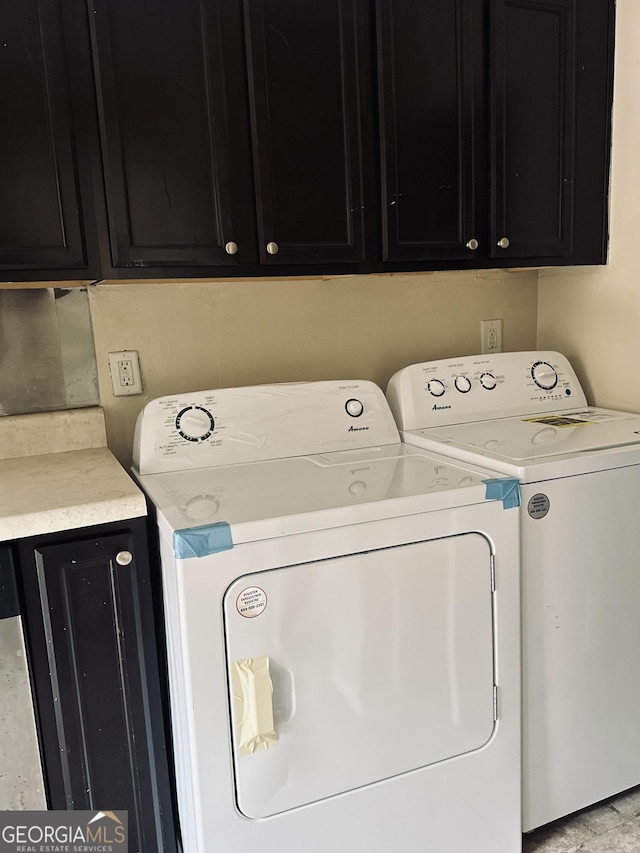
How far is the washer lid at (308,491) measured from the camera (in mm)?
1253

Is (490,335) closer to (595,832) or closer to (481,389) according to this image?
(481,389)

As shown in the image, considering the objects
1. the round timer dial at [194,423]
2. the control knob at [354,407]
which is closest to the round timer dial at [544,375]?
the control knob at [354,407]

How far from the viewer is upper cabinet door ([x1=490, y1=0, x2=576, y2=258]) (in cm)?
179

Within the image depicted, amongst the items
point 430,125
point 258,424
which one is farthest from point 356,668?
point 430,125

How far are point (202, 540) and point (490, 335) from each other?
1.46 meters

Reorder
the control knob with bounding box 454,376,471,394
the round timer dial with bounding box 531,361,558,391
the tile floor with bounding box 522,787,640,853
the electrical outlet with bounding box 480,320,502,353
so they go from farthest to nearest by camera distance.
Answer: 1. the electrical outlet with bounding box 480,320,502,353
2. the round timer dial with bounding box 531,361,558,391
3. the control knob with bounding box 454,376,471,394
4. the tile floor with bounding box 522,787,640,853

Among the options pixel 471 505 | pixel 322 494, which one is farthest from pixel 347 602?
pixel 471 505

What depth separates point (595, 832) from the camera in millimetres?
1653

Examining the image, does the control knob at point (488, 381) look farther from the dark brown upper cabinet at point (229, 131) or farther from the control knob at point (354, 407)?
the dark brown upper cabinet at point (229, 131)

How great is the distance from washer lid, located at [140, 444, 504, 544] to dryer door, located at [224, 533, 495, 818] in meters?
0.09

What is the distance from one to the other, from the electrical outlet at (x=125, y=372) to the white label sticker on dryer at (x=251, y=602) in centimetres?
82

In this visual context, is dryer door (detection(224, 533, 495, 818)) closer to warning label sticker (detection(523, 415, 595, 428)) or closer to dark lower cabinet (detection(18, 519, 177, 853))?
dark lower cabinet (detection(18, 519, 177, 853))

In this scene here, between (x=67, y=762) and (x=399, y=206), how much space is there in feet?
4.85

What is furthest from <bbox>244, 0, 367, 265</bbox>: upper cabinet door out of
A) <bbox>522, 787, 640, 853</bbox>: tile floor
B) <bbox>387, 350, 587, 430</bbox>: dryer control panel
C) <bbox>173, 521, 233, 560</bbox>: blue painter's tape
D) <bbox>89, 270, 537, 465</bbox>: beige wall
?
<bbox>522, 787, 640, 853</bbox>: tile floor
